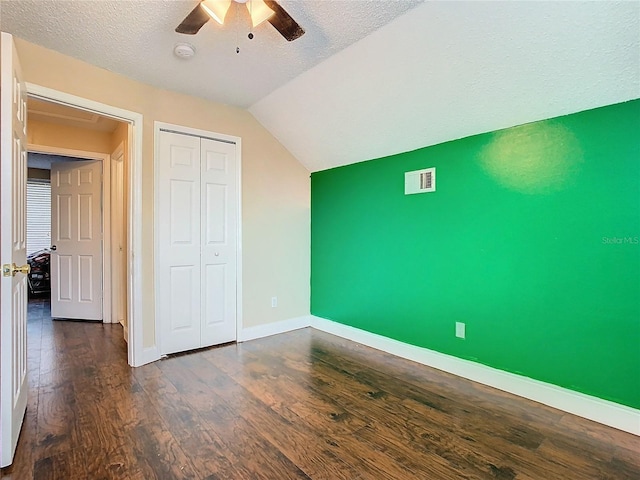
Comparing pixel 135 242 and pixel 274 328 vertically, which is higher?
pixel 135 242

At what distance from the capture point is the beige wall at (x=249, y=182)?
2486 mm

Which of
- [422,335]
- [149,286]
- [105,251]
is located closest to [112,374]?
[149,286]

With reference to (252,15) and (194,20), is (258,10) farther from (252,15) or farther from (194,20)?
(194,20)

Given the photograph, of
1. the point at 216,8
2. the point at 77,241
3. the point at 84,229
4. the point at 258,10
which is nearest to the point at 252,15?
the point at 258,10

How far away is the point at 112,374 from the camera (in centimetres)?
265

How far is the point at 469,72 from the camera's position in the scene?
2182mm

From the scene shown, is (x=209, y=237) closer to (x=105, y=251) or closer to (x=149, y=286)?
(x=149, y=286)

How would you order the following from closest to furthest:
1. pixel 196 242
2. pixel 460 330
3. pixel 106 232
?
pixel 460 330
pixel 196 242
pixel 106 232

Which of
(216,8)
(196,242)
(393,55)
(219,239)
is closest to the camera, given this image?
(216,8)

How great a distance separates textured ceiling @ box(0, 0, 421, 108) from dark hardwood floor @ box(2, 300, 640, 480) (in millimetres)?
2478

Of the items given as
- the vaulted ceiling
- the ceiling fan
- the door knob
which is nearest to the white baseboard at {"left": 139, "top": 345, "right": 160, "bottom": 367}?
the door knob

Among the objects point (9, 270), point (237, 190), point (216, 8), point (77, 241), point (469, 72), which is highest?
point (216, 8)

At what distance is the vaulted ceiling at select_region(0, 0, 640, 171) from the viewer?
5.92 feet

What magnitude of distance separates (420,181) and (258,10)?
1865mm
